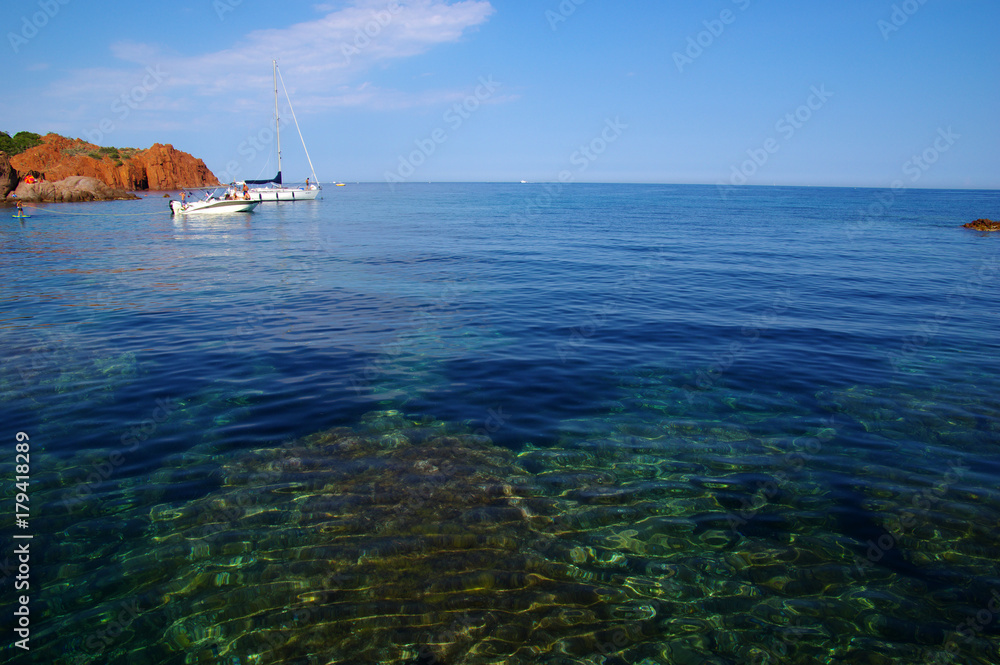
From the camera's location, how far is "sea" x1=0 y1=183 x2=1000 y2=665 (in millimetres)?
4605

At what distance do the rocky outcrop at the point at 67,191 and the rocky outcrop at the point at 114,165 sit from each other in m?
10.1

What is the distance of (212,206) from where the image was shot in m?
53.4

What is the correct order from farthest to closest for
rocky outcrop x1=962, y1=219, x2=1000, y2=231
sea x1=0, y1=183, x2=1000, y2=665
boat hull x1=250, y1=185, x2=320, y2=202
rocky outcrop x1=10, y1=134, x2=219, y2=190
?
rocky outcrop x1=10, y1=134, x2=219, y2=190, boat hull x1=250, y1=185, x2=320, y2=202, rocky outcrop x1=962, y1=219, x2=1000, y2=231, sea x1=0, y1=183, x2=1000, y2=665

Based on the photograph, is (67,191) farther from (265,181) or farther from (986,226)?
(986,226)

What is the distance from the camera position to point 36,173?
296 feet

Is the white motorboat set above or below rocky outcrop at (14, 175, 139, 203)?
below

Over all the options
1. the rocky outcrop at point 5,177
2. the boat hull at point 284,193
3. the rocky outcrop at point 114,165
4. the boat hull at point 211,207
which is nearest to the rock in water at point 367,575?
the boat hull at point 211,207

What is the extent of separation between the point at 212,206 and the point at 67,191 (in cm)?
4210

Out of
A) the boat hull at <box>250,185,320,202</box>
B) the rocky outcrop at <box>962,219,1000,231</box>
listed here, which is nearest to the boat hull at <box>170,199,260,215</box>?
the boat hull at <box>250,185,320,202</box>

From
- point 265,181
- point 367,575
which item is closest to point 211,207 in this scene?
point 265,181

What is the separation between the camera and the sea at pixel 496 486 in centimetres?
461

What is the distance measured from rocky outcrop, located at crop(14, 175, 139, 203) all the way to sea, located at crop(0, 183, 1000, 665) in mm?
77456

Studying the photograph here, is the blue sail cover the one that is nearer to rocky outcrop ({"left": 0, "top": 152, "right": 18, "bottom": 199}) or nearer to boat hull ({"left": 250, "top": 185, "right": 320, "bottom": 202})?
boat hull ({"left": 250, "top": 185, "right": 320, "bottom": 202})

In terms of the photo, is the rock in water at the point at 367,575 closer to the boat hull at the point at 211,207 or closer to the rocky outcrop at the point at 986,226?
the boat hull at the point at 211,207
